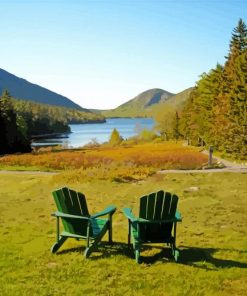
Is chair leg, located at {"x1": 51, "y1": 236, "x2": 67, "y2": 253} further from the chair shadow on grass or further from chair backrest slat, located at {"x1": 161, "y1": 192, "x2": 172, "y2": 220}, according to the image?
chair backrest slat, located at {"x1": 161, "y1": 192, "x2": 172, "y2": 220}

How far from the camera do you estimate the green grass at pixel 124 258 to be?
19.9ft

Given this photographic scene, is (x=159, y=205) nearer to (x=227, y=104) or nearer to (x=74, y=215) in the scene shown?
(x=74, y=215)

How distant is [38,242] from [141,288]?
10.8 feet

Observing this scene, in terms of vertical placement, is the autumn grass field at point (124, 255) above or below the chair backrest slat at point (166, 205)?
below

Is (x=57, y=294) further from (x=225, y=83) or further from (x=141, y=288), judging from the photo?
(x=225, y=83)

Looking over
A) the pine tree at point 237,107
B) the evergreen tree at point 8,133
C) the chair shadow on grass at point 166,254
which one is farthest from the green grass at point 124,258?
the evergreen tree at point 8,133

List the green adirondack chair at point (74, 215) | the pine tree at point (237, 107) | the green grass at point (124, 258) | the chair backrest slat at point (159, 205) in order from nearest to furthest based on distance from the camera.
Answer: the green grass at point (124, 258) → the chair backrest slat at point (159, 205) → the green adirondack chair at point (74, 215) → the pine tree at point (237, 107)

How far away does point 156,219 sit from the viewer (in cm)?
726

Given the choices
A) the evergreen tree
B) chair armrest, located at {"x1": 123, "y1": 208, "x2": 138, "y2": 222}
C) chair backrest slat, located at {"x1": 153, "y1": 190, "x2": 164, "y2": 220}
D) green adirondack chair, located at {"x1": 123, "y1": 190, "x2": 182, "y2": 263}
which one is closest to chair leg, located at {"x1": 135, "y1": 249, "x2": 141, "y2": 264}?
green adirondack chair, located at {"x1": 123, "y1": 190, "x2": 182, "y2": 263}

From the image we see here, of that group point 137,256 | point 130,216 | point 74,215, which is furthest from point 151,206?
point 74,215

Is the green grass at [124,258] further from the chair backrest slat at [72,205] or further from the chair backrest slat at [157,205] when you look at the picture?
the chair backrest slat at [157,205]

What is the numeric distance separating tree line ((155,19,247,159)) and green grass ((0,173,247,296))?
25.8m

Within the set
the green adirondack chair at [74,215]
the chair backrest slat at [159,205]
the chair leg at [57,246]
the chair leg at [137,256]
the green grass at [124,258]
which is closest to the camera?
the green grass at [124,258]

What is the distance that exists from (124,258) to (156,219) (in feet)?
3.13
